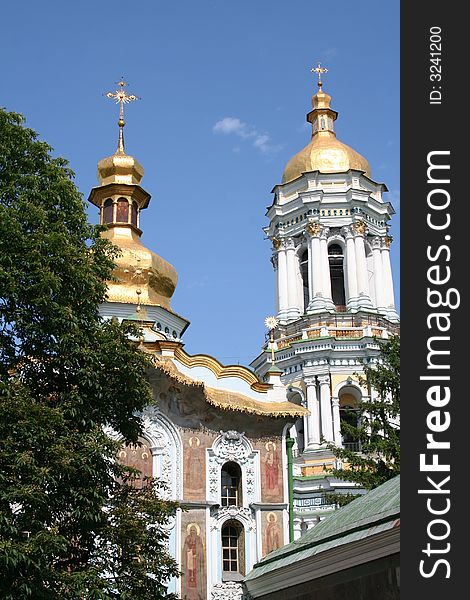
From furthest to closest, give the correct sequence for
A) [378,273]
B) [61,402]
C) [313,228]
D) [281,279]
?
1. [281,279]
2. [378,273]
3. [313,228]
4. [61,402]

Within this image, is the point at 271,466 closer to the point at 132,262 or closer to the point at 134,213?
the point at 132,262

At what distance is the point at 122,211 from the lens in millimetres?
37219

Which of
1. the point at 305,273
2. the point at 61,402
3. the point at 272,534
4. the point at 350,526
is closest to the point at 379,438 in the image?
the point at 272,534

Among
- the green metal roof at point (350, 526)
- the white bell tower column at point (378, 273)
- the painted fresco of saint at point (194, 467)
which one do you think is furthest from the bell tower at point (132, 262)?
the green metal roof at point (350, 526)

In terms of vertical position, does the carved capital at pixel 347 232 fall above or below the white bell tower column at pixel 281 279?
above

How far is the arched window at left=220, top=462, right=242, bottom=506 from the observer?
25922 mm

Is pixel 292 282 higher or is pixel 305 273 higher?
pixel 305 273

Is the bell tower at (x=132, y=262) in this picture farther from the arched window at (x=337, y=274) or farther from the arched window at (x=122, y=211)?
the arched window at (x=337, y=274)

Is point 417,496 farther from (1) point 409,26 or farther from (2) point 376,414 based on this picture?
(2) point 376,414

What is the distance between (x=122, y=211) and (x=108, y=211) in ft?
2.10

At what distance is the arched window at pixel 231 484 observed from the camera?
2592 centimetres

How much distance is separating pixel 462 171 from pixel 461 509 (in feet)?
8.08

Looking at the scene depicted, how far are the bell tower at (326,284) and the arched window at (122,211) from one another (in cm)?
837

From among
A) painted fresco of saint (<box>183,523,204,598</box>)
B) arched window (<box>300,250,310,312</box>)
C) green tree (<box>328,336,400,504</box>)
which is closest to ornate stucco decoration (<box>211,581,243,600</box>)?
painted fresco of saint (<box>183,523,204,598</box>)
